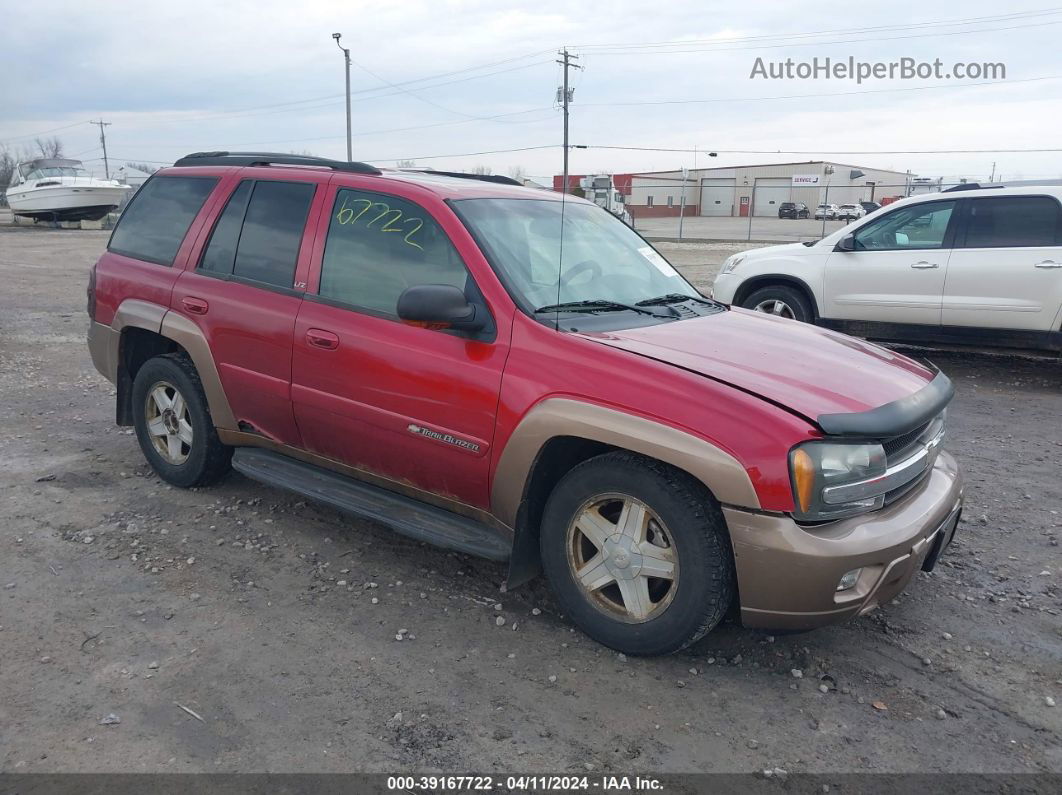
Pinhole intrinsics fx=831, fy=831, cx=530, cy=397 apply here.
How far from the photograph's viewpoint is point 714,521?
9.66ft

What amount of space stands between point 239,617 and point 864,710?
8.14 ft

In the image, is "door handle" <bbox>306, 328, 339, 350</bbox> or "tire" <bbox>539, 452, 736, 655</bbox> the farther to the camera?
"door handle" <bbox>306, 328, 339, 350</bbox>

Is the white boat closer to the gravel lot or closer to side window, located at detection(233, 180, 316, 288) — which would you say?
the gravel lot

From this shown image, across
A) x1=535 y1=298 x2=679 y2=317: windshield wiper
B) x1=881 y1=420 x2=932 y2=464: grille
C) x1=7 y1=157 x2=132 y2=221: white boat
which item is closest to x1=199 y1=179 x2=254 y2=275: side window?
x1=535 y1=298 x2=679 y2=317: windshield wiper

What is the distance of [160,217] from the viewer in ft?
16.1

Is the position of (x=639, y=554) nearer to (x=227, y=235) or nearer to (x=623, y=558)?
(x=623, y=558)

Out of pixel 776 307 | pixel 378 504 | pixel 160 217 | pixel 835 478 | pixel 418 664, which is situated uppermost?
pixel 160 217

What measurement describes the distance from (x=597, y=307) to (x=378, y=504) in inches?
52.6

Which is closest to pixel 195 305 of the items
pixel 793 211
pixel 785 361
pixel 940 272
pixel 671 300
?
pixel 671 300

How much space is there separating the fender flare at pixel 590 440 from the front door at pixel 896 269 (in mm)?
6052

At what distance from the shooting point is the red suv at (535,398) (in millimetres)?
2871

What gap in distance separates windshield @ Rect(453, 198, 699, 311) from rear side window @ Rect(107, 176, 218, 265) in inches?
74.0

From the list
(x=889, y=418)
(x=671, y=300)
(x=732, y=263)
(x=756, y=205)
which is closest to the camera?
(x=889, y=418)

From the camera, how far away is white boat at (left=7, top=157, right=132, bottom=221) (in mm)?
29719
